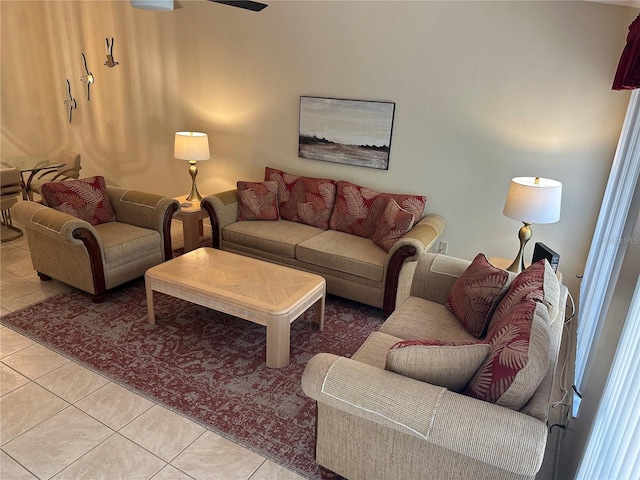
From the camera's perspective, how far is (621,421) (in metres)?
1.14

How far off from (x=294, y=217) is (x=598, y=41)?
285cm

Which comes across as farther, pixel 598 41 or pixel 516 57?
pixel 516 57

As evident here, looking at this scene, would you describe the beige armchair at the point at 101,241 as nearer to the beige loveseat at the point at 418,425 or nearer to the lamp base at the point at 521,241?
the beige loveseat at the point at 418,425

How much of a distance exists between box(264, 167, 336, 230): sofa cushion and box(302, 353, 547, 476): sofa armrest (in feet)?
8.32

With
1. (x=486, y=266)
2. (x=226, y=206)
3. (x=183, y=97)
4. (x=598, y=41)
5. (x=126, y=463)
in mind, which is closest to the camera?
(x=126, y=463)

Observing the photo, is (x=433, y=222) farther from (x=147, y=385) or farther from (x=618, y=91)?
(x=147, y=385)

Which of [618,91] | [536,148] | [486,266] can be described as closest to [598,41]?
[618,91]

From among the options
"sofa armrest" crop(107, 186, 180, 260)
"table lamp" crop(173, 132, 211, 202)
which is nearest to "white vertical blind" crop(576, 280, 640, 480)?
"sofa armrest" crop(107, 186, 180, 260)

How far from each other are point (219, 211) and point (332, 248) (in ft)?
3.96

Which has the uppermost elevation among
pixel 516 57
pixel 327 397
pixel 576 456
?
pixel 516 57

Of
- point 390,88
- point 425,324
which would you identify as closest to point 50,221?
point 425,324

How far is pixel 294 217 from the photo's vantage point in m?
4.32

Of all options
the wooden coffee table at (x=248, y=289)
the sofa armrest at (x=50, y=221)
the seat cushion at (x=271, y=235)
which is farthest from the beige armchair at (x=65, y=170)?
the wooden coffee table at (x=248, y=289)

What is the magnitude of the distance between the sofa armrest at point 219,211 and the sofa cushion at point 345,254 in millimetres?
878
